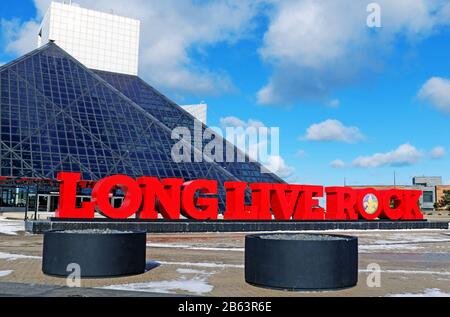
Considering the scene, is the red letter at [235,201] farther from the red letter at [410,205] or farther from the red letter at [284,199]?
the red letter at [410,205]

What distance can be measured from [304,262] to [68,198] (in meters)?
19.0

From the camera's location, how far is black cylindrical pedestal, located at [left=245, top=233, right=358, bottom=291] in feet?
31.7

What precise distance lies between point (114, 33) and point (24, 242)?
60.9 metres

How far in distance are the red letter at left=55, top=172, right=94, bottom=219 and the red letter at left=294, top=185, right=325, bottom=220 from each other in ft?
45.3

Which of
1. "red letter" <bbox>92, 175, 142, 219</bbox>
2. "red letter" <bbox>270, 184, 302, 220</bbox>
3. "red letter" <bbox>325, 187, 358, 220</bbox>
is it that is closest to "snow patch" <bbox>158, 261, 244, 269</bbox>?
"red letter" <bbox>92, 175, 142, 219</bbox>

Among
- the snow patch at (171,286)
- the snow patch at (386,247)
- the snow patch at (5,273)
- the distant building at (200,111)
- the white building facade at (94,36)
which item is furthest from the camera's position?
the distant building at (200,111)

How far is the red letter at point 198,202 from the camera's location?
28.7 meters

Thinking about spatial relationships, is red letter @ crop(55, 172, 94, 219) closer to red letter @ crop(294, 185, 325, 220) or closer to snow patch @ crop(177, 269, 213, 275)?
red letter @ crop(294, 185, 325, 220)

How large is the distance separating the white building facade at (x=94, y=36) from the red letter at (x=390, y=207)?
49018 millimetres

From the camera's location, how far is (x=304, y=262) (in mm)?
9672

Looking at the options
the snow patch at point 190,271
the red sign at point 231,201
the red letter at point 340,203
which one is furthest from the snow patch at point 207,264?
the red letter at point 340,203

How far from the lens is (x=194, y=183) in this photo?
28.8 meters

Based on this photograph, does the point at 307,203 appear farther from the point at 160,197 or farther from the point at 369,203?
the point at 160,197

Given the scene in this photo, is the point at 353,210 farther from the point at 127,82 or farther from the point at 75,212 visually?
the point at 127,82
